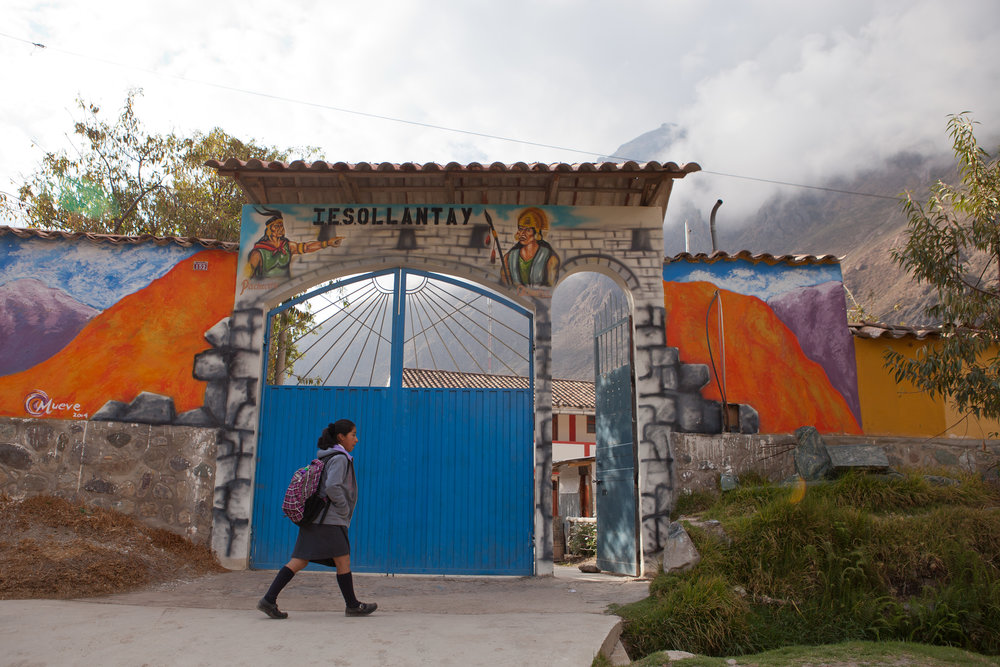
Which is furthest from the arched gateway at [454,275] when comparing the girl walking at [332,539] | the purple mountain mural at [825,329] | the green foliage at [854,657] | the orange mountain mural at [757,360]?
the green foliage at [854,657]

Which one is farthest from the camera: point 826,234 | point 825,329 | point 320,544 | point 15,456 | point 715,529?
point 826,234

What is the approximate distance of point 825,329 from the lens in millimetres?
8641

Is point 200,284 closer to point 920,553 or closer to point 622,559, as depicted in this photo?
point 622,559

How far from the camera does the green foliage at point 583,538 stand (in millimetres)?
17188

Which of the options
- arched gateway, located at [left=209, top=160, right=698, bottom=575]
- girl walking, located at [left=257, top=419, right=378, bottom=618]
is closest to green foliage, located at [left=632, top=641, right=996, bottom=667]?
girl walking, located at [left=257, top=419, right=378, bottom=618]

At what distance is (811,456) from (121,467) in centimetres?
775

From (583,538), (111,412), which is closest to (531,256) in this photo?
(111,412)

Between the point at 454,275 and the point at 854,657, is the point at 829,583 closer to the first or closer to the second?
the point at 854,657

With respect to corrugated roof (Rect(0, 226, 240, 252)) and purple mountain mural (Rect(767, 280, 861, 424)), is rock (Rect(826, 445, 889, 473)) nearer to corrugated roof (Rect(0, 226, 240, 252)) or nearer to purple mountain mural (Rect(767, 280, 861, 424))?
purple mountain mural (Rect(767, 280, 861, 424))

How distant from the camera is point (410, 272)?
8.60m

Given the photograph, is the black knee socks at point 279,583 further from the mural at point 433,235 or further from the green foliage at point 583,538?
the green foliage at point 583,538

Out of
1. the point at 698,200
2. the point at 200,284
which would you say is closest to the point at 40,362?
the point at 200,284

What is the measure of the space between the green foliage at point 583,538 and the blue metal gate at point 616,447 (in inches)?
315

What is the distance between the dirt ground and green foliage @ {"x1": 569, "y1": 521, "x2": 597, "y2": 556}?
11382 millimetres
